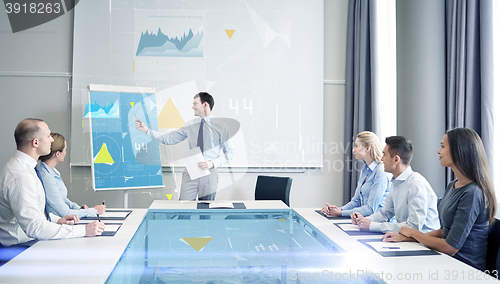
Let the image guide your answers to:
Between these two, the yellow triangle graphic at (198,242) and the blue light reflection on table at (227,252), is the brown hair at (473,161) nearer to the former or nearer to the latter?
the blue light reflection on table at (227,252)

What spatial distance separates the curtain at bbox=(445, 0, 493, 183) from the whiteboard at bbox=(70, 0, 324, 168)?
1708 millimetres

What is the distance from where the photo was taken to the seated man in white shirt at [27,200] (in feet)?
5.71

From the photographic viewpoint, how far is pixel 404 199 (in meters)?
2.06

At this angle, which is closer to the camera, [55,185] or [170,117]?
[55,185]

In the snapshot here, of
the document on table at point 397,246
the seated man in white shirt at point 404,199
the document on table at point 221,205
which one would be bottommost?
the document on table at point 397,246

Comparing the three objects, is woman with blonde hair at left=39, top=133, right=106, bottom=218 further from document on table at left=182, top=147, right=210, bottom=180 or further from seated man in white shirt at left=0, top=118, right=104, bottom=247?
document on table at left=182, top=147, right=210, bottom=180

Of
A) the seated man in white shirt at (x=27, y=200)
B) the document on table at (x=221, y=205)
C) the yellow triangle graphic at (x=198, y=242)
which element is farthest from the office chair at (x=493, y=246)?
the seated man in white shirt at (x=27, y=200)

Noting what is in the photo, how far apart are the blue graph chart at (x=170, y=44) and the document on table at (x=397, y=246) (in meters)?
3.22

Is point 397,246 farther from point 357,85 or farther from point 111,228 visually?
point 357,85

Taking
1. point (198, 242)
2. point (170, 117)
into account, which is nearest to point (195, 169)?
point (170, 117)

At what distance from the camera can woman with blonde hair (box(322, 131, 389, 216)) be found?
2482 millimetres

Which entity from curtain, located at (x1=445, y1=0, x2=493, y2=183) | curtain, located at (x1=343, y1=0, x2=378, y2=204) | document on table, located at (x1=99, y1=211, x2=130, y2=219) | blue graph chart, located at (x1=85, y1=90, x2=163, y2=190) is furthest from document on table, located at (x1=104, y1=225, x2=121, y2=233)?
curtain, located at (x1=343, y1=0, x2=378, y2=204)

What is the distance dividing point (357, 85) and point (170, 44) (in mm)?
2301

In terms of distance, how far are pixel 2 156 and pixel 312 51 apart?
392cm
